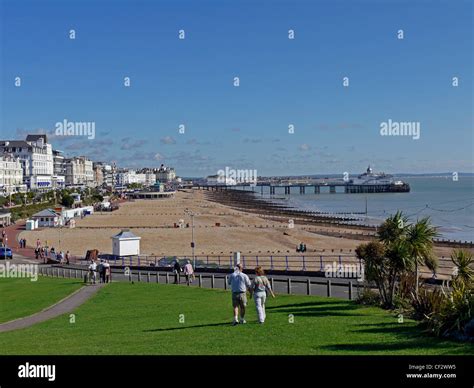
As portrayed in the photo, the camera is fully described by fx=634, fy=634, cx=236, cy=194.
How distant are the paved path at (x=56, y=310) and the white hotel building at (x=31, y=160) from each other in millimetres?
131029

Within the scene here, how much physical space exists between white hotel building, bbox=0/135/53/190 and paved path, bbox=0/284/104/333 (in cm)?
13103

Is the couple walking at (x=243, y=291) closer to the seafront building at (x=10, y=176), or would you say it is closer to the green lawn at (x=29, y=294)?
the green lawn at (x=29, y=294)

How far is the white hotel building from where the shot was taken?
510 ft

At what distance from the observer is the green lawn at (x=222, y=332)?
38.3 feet

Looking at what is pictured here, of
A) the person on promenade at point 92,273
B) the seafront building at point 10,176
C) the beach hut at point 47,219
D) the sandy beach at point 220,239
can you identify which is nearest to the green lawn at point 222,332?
the person on promenade at point 92,273

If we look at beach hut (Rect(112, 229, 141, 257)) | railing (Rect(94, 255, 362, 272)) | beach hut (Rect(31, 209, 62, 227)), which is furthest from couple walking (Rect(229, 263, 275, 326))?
beach hut (Rect(31, 209, 62, 227))

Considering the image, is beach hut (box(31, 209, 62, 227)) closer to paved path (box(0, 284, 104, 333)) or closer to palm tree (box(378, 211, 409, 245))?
paved path (box(0, 284, 104, 333))

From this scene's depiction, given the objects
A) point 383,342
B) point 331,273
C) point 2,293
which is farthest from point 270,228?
point 383,342

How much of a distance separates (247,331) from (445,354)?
4.33 m

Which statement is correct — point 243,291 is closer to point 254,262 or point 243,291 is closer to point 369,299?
point 369,299

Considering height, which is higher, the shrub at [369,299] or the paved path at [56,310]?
the shrub at [369,299]

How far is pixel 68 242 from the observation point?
2211 inches

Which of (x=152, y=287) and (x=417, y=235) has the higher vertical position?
(x=417, y=235)
